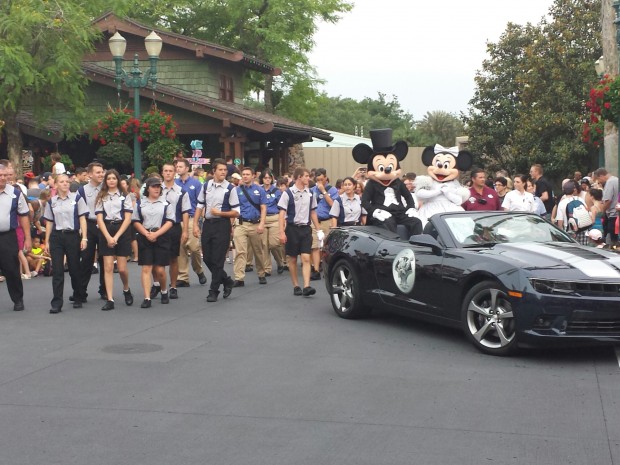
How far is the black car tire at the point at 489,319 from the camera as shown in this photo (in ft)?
29.5

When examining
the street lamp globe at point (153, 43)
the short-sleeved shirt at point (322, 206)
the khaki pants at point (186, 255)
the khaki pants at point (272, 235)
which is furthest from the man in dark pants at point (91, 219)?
the street lamp globe at point (153, 43)

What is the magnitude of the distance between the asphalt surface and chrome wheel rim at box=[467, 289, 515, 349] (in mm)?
207

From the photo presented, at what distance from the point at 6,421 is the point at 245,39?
45687 millimetres

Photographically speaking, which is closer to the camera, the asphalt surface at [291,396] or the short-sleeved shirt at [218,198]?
the asphalt surface at [291,396]

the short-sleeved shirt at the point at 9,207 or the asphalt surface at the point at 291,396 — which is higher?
the short-sleeved shirt at the point at 9,207

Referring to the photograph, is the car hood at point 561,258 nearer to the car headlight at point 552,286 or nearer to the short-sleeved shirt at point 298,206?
the car headlight at point 552,286

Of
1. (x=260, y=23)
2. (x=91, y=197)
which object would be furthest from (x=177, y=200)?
(x=260, y=23)

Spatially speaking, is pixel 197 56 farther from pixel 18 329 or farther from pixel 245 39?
pixel 18 329

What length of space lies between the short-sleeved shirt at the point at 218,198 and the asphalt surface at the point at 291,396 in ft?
8.00

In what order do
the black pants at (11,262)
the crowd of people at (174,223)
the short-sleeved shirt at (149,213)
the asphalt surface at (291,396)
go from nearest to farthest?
the asphalt surface at (291,396)
the black pants at (11,262)
the crowd of people at (174,223)
the short-sleeved shirt at (149,213)

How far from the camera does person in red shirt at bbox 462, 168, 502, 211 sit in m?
15.2

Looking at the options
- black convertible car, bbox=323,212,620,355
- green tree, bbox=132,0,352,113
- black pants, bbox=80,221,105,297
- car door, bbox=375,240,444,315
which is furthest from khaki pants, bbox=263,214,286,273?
green tree, bbox=132,0,352,113

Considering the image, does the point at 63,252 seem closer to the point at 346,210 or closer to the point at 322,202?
the point at 346,210

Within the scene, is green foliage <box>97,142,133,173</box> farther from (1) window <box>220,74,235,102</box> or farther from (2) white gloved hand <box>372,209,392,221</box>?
(2) white gloved hand <box>372,209,392,221</box>
